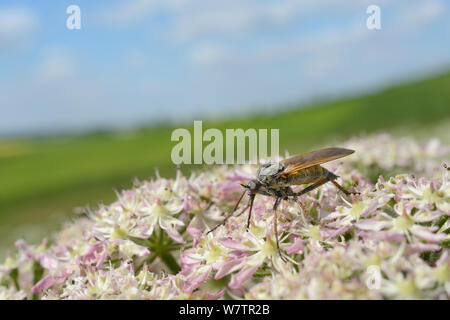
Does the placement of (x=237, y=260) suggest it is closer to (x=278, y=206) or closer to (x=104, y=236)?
(x=278, y=206)

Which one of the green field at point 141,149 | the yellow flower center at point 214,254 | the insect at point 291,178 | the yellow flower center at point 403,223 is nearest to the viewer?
the yellow flower center at point 403,223

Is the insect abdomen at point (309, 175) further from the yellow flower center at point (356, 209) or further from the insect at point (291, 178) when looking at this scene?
the yellow flower center at point (356, 209)

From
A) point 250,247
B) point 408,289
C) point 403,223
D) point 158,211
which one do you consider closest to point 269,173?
point 250,247

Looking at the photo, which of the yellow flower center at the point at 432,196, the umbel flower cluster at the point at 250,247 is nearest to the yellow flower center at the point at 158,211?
the umbel flower cluster at the point at 250,247

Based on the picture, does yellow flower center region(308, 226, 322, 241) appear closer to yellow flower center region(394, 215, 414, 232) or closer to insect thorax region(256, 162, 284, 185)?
yellow flower center region(394, 215, 414, 232)

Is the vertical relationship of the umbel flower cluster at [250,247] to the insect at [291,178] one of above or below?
below

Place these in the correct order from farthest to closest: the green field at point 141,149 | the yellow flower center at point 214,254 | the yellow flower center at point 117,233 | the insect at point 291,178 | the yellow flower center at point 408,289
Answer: the green field at point 141,149 < the yellow flower center at point 117,233 < the insect at point 291,178 < the yellow flower center at point 214,254 < the yellow flower center at point 408,289
